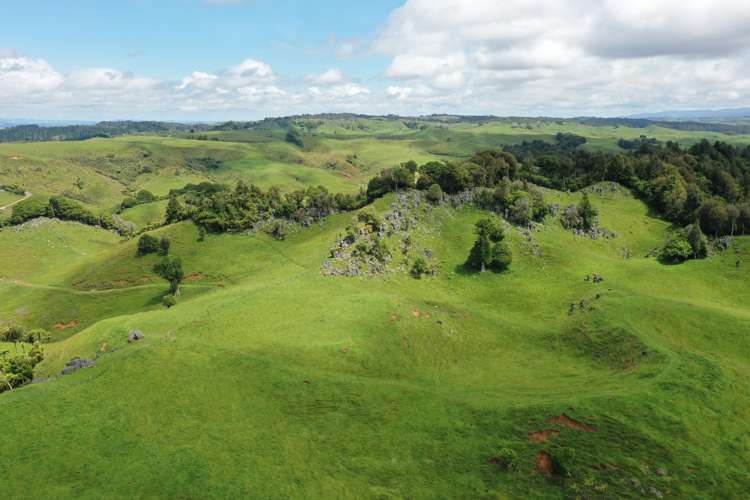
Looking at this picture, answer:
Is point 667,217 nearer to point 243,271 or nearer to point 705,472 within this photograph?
point 705,472

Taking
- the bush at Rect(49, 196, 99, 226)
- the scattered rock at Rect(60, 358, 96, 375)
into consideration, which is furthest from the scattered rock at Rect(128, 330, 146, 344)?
the bush at Rect(49, 196, 99, 226)

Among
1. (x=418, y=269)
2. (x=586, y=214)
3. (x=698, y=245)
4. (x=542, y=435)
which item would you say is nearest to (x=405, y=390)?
(x=542, y=435)

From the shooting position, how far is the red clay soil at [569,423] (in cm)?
4106

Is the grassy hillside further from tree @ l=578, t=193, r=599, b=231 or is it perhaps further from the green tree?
tree @ l=578, t=193, r=599, b=231

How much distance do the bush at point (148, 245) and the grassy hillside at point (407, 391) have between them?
71.1 ft

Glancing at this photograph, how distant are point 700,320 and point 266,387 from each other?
6381 cm

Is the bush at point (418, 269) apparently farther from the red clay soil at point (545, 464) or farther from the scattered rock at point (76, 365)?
the scattered rock at point (76, 365)

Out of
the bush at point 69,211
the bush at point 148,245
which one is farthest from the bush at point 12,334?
the bush at point 69,211

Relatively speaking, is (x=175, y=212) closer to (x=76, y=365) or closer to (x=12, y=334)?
(x=12, y=334)

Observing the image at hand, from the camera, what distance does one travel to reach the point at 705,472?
1457 inches

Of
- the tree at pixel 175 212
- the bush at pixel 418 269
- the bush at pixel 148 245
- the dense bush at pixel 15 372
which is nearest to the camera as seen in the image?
the dense bush at pixel 15 372

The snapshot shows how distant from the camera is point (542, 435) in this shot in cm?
4003

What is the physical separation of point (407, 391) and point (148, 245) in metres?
88.7

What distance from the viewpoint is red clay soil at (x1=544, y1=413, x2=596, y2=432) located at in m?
41.1
